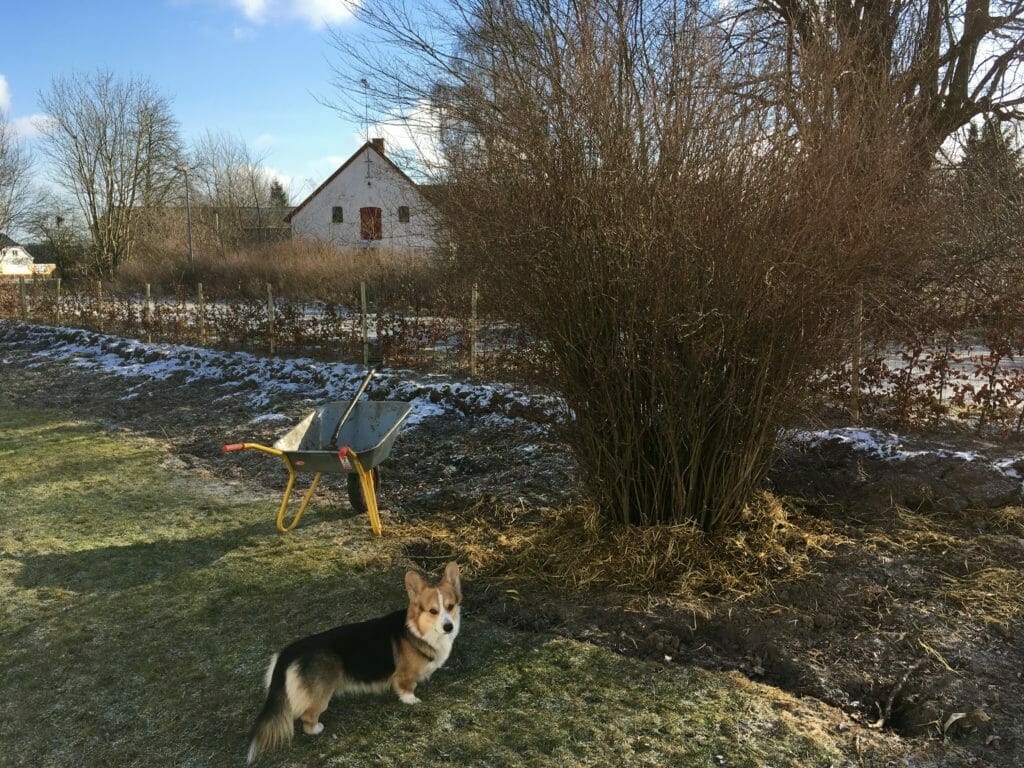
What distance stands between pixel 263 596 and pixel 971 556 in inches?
158

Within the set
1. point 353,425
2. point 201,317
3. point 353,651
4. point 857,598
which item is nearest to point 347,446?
point 353,425

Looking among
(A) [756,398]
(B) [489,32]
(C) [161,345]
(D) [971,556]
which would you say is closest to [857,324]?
(A) [756,398]

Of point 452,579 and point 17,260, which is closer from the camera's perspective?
point 452,579

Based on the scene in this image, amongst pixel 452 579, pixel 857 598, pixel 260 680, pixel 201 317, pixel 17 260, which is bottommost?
pixel 260 680

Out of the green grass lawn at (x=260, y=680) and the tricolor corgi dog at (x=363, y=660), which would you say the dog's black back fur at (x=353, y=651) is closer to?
the tricolor corgi dog at (x=363, y=660)

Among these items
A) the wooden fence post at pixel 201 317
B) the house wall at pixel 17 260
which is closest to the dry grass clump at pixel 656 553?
the wooden fence post at pixel 201 317

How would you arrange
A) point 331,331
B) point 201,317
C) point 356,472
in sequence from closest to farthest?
1. point 356,472
2. point 331,331
3. point 201,317

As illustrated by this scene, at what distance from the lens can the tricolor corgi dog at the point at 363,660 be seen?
101 inches

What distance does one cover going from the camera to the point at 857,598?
11.6ft

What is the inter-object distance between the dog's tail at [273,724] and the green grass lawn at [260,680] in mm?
87

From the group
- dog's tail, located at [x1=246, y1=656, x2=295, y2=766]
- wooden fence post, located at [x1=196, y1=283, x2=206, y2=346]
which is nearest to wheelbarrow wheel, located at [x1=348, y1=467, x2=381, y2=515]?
dog's tail, located at [x1=246, y1=656, x2=295, y2=766]

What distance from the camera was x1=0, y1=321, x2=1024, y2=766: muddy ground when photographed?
2801 millimetres

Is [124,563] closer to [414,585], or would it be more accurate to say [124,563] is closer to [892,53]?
[414,585]

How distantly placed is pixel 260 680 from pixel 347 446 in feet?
7.98
